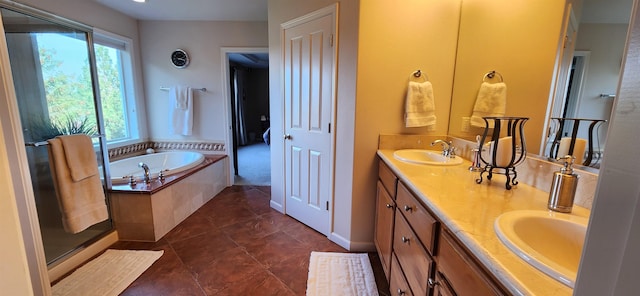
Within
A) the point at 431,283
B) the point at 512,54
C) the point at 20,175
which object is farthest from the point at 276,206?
the point at 512,54

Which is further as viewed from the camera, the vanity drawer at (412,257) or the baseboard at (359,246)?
the baseboard at (359,246)

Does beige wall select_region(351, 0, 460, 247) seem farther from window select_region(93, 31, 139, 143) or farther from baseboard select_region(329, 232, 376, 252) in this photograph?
window select_region(93, 31, 139, 143)

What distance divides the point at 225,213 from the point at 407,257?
213 centimetres

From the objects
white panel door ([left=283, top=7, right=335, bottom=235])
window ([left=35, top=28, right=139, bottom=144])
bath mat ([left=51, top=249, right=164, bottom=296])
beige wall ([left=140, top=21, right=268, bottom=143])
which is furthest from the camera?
beige wall ([left=140, top=21, right=268, bottom=143])

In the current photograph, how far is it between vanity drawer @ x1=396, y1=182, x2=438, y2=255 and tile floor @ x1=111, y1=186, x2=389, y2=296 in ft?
2.42

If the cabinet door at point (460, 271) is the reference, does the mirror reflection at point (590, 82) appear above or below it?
above

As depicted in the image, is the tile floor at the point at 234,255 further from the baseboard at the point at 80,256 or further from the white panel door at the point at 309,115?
the white panel door at the point at 309,115

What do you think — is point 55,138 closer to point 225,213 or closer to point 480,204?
point 225,213

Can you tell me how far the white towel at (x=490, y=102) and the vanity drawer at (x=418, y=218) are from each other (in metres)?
0.65

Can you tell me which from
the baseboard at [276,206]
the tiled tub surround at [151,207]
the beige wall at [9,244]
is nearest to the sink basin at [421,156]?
the baseboard at [276,206]

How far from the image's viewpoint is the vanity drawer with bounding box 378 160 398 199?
1537mm

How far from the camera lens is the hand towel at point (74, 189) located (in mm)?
1681

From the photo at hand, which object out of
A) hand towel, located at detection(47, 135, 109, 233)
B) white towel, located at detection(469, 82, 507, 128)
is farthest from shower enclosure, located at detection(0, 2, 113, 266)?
white towel, located at detection(469, 82, 507, 128)

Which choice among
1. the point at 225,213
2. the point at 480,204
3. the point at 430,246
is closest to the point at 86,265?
the point at 225,213
